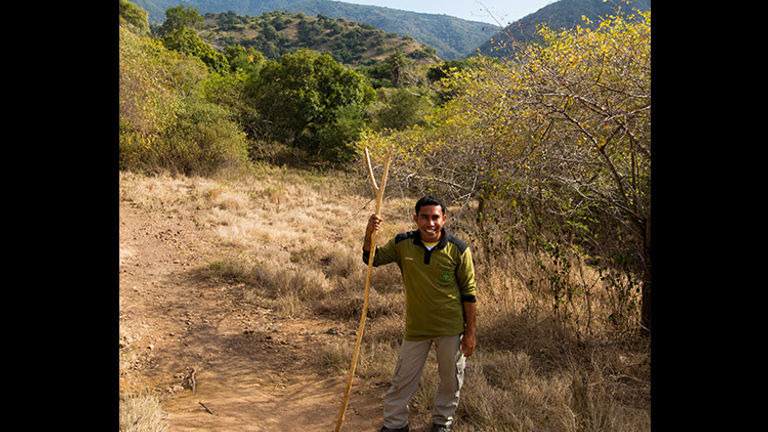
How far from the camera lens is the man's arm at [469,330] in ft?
10.5

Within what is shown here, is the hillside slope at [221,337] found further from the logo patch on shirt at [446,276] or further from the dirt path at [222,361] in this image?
the logo patch on shirt at [446,276]

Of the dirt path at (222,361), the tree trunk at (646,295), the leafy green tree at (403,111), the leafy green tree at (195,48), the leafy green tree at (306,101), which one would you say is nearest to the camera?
the dirt path at (222,361)

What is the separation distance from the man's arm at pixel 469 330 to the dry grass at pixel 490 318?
0.67m

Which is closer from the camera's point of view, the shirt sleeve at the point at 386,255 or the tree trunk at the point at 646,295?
the shirt sleeve at the point at 386,255

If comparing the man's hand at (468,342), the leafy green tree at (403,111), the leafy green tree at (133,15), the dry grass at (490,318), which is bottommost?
the dry grass at (490,318)

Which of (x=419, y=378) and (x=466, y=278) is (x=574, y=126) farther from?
(x=419, y=378)

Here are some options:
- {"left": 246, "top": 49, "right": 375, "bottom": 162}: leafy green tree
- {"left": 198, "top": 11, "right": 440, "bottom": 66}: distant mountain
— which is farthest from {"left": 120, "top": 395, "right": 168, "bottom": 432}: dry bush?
{"left": 198, "top": 11, "right": 440, "bottom": 66}: distant mountain

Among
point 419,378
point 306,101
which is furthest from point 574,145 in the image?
point 306,101

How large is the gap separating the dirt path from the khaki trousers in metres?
0.37

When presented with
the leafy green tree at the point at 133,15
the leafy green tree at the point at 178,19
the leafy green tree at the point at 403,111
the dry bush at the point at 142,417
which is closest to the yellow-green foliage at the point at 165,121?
the leafy green tree at the point at 403,111

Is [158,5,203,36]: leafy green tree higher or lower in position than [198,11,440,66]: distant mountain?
lower

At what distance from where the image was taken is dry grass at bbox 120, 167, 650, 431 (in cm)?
356

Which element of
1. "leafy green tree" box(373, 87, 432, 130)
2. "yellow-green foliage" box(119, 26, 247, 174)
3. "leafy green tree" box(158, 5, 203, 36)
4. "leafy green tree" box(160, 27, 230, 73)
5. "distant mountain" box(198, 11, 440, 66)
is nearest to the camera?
"yellow-green foliage" box(119, 26, 247, 174)

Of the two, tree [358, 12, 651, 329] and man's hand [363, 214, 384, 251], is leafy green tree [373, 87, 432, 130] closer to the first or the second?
tree [358, 12, 651, 329]
